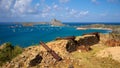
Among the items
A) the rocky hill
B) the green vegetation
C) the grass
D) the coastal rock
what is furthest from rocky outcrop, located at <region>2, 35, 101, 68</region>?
the green vegetation

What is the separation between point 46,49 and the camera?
1917 cm

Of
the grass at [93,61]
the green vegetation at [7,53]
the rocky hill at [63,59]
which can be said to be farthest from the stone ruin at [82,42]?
the green vegetation at [7,53]

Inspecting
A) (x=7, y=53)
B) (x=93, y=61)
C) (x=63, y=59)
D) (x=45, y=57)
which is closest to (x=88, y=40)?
(x=93, y=61)

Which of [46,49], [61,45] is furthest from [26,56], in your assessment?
[61,45]

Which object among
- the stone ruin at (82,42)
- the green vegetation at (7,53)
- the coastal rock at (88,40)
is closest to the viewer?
the green vegetation at (7,53)

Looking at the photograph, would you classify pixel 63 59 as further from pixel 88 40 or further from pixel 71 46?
pixel 88 40

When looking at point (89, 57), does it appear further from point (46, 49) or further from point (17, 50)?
point (17, 50)

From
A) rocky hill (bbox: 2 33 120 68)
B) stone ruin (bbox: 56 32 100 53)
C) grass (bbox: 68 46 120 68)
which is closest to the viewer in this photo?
grass (bbox: 68 46 120 68)

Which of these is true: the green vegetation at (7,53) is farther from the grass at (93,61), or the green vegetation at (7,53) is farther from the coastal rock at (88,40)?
the coastal rock at (88,40)

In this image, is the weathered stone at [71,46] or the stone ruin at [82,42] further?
the stone ruin at [82,42]

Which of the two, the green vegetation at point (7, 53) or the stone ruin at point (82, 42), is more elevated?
the stone ruin at point (82, 42)

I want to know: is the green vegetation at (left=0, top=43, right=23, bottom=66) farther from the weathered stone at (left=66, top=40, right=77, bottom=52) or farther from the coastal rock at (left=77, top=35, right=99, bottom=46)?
the coastal rock at (left=77, top=35, right=99, bottom=46)

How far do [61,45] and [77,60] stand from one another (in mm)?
3632

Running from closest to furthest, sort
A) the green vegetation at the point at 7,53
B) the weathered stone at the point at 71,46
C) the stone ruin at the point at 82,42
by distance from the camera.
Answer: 1. the green vegetation at the point at 7,53
2. the weathered stone at the point at 71,46
3. the stone ruin at the point at 82,42
